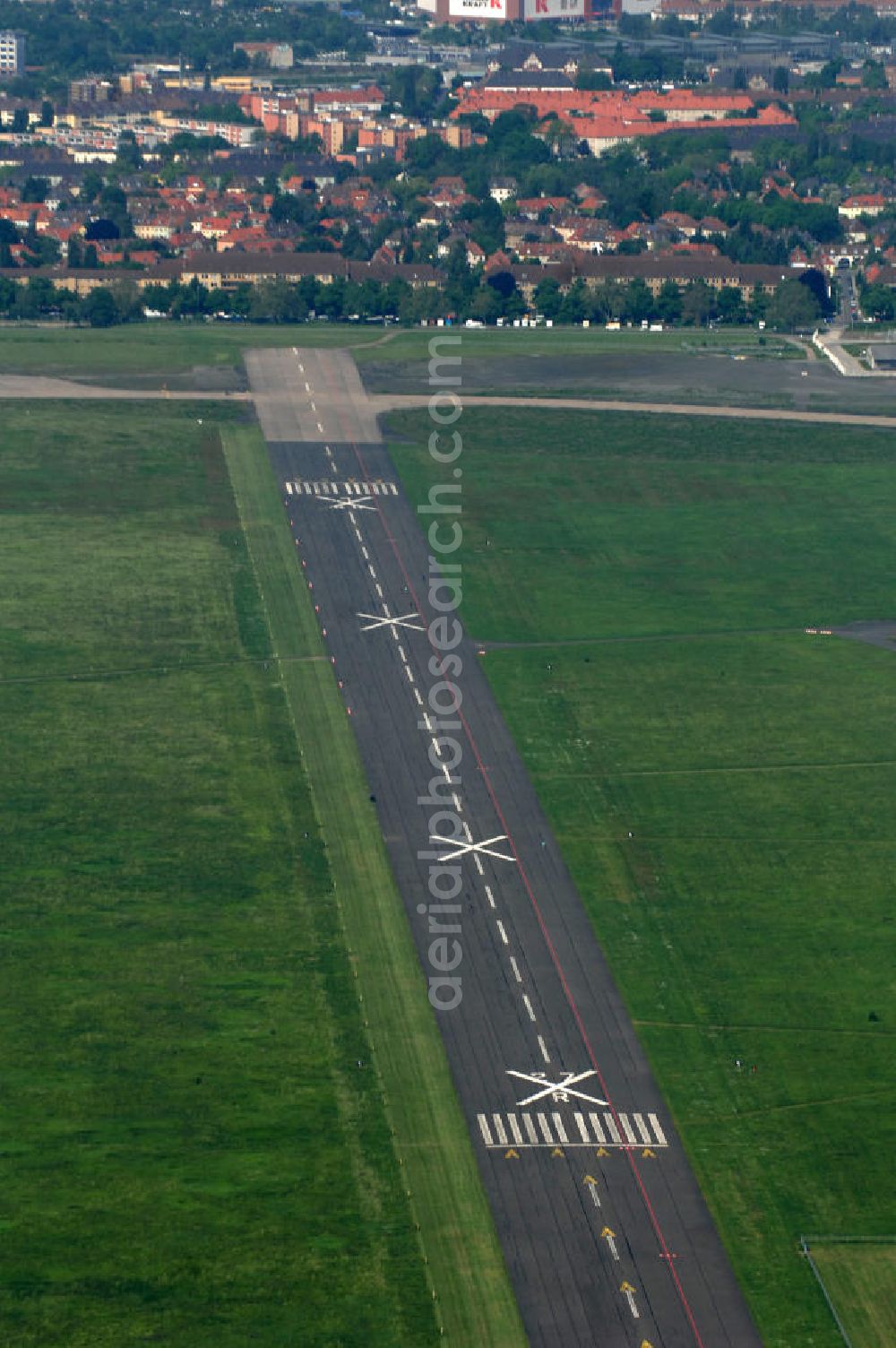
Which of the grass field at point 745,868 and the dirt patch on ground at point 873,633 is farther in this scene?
the dirt patch on ground at point 873,633

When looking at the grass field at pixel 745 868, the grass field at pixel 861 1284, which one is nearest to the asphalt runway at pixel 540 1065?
the grass field at pixel 745 868

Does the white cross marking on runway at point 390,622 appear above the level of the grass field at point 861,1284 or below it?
below

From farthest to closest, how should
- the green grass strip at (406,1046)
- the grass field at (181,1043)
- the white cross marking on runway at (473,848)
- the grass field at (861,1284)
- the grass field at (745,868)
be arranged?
1. the white cross marking on runway at (473,848)
2. the grass field at (745,868)
3. the green grass strip at (406,1046)
4. the grass field at (181,1043)
5. the grass field at (861,1284)

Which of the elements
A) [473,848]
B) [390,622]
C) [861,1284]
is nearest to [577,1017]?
[473,848]

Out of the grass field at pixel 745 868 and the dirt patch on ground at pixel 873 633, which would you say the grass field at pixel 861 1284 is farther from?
the dirt patch on ground at pixel 873 633

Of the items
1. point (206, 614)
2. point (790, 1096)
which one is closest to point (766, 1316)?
point (790, 1096)

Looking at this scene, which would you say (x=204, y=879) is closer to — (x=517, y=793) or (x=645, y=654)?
(x=517, y=793)

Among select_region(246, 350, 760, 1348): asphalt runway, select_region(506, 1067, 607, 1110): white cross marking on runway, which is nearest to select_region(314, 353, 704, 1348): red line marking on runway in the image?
select_region(246, 350, 760, 1348): asphalt runway
